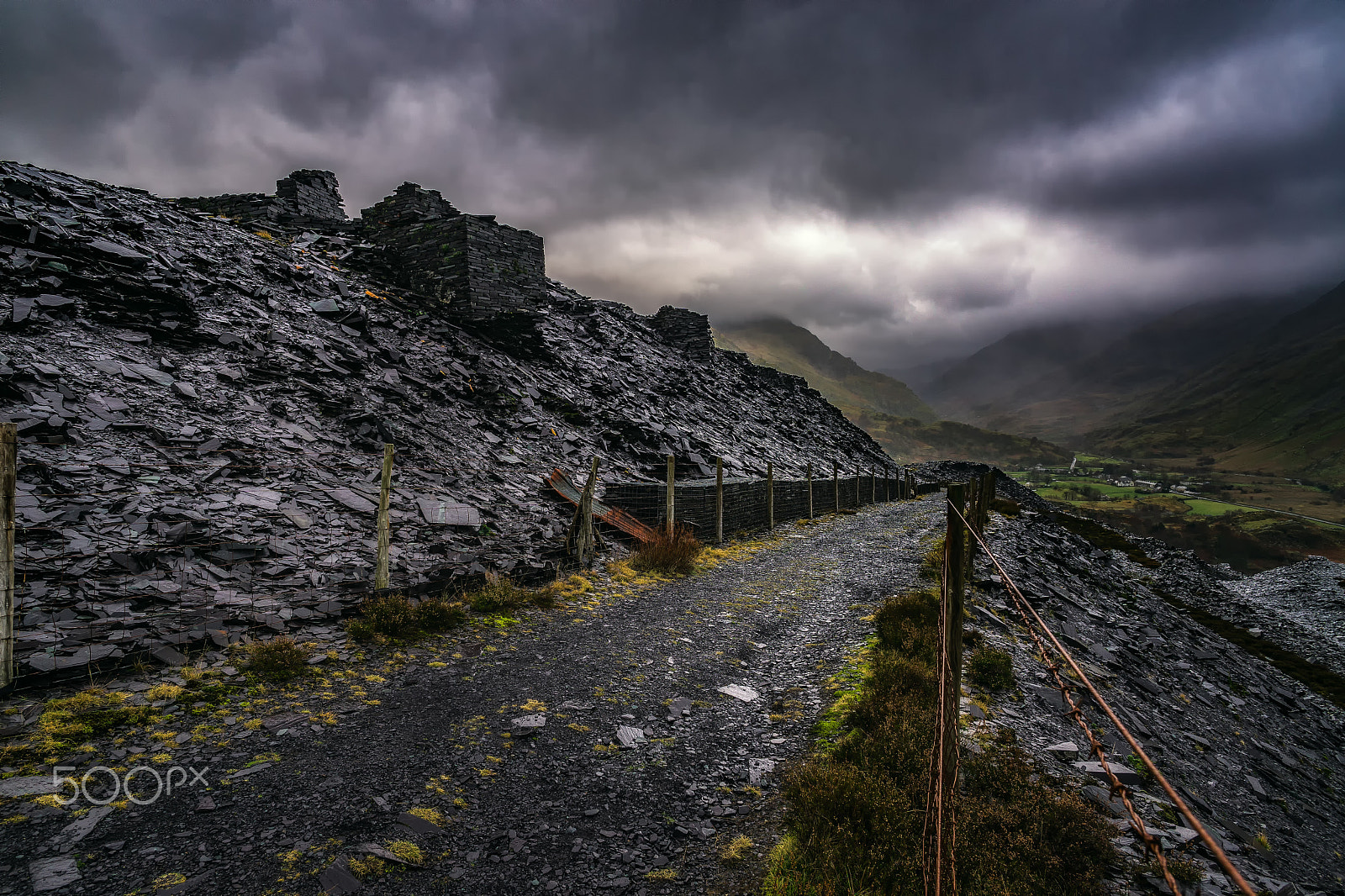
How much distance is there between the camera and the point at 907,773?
15.6ft

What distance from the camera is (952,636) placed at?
14.6 feet

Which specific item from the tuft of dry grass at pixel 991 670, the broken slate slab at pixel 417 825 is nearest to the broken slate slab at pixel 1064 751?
the tuft of dry grass at pixel 991 670

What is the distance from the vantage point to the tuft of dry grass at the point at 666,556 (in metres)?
13.1

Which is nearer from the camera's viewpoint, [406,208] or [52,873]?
[52,873]

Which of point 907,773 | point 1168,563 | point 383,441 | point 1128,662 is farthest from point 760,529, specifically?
point 1168,563

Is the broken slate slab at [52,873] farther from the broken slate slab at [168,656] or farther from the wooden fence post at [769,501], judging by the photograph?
the wooden fence post at [769,501]

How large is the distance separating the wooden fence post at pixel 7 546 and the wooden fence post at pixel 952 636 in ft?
28.6

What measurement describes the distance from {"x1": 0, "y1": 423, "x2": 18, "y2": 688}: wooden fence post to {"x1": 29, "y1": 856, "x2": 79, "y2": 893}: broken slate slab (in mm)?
2981

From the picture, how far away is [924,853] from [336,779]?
15.7ft

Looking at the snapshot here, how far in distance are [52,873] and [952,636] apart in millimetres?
6505

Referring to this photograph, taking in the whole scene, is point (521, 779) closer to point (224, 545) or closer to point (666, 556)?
point (224, 545)

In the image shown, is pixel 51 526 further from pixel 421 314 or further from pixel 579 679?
pixel 421 314

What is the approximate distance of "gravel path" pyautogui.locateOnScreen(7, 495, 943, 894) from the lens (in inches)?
153

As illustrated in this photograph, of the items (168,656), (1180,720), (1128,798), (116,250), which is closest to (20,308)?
(116,250)
